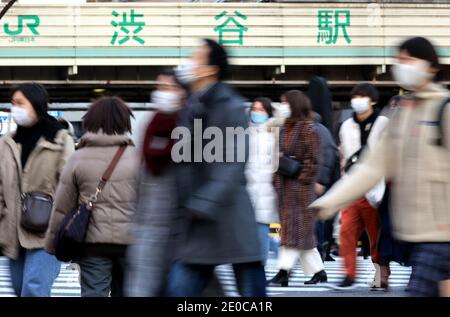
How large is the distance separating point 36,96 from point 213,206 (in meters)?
2.16

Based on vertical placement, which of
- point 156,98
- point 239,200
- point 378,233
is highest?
point 156,98

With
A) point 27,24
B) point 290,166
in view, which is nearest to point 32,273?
point 290,166

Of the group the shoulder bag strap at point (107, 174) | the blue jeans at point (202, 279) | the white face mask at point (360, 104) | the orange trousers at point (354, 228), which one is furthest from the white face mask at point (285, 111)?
the blue jeans at point (202, 279)

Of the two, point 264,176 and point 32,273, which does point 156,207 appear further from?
point 264,176

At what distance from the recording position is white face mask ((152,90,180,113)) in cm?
568

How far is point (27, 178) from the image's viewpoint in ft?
22.0

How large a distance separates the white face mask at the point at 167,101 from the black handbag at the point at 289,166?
149 inches

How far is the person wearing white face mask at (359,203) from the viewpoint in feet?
32.5

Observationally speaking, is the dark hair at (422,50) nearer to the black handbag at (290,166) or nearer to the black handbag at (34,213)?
the black handbag at (34,213)

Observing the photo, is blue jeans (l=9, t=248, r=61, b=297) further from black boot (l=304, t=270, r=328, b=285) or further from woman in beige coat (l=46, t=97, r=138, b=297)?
black boot (l=304, t=270, r=328, b=285)
